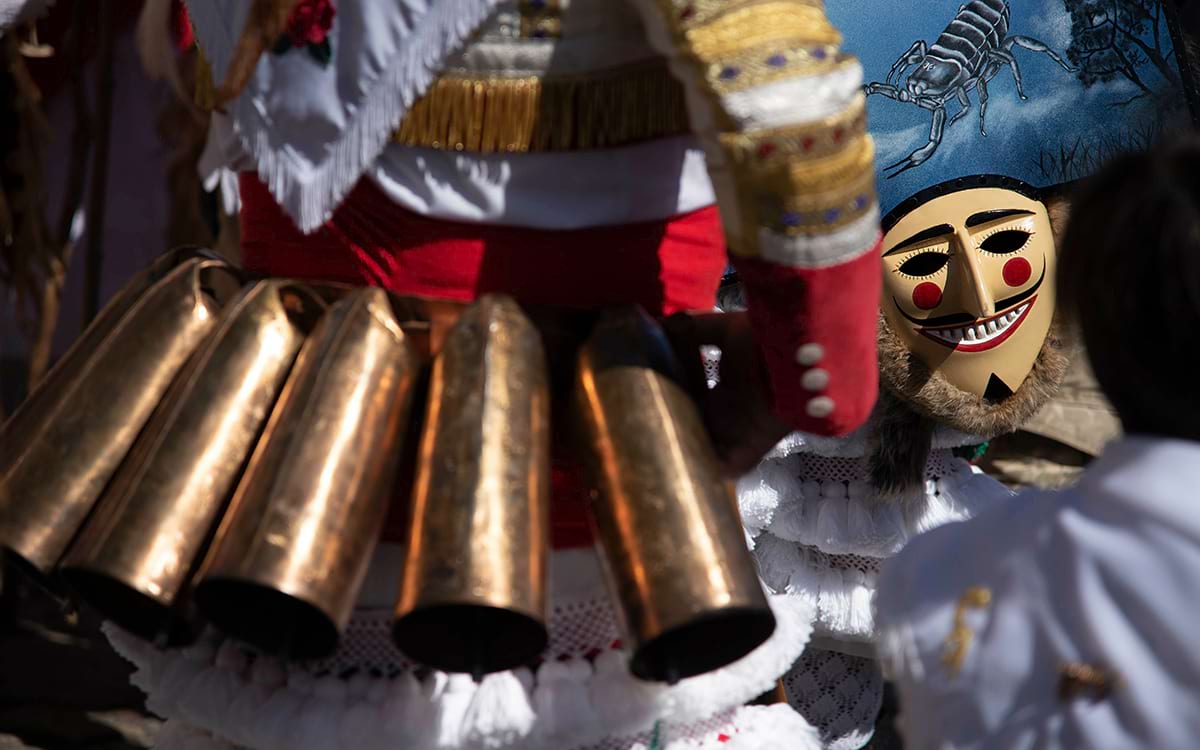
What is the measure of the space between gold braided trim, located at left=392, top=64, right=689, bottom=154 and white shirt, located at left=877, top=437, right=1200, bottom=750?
508 millimetres

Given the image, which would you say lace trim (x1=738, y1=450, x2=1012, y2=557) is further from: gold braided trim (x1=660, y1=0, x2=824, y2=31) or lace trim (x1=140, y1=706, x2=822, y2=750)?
gold braided trim (x1=660, y1=0, x2=824, y2=31)

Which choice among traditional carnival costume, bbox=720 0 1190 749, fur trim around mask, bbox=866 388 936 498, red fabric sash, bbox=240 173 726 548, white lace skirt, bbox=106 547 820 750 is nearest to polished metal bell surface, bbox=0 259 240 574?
red fabric sash, bbox=240 173 726 548

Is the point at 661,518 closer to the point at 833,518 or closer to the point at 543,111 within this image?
the point at 543,111

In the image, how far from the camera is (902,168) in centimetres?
234

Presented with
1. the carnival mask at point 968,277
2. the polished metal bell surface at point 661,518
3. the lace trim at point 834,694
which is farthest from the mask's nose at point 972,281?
the polished metal bell surface at point 661,518

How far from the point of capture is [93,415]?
47.3 inches

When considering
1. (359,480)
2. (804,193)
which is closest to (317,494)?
(359,480)

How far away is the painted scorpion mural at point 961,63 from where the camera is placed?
2.25 meters

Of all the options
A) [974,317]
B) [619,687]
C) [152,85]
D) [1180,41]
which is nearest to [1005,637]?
[619,687]

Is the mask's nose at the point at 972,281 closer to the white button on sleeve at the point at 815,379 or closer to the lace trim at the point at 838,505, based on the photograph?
the lace trim at the point at 838,505

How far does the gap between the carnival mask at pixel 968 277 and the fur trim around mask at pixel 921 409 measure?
0.03 m

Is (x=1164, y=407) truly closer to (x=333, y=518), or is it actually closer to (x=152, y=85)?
(x=333, y=518)

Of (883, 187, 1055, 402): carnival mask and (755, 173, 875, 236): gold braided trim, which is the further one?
(883, 187, 1055, 402): carnival mask

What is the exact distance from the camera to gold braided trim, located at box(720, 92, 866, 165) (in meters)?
1.10
